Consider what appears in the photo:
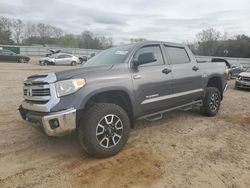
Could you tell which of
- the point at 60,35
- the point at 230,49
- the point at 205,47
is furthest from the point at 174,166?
the point at 60,35

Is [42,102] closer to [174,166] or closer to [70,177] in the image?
[70,177]

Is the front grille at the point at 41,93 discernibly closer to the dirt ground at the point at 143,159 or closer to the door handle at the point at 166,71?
the dirt ground at the point at 143,159

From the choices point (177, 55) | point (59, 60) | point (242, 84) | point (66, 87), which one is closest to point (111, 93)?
point (66, 87)

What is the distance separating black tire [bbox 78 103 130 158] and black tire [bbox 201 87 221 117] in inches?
120

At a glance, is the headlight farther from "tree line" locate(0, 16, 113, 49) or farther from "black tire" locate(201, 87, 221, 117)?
"tree line" locate(0, 16, 113, 49)

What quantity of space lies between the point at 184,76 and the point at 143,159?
2389 mm

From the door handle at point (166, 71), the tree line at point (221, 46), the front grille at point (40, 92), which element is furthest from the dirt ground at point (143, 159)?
the tree line at point (221, 46)

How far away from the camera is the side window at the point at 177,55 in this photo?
5.93 metres

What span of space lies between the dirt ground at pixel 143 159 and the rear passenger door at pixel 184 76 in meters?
0.70

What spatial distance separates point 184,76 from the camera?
19.8ft

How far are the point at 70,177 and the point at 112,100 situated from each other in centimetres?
158

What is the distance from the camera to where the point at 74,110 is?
161 inches

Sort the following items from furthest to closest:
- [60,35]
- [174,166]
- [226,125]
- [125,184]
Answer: [60,35], [226,125], [174,166], [125,184]

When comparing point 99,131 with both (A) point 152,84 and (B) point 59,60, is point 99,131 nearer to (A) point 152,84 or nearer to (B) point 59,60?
(A) point 152,84
